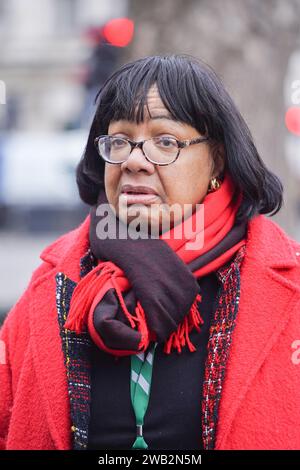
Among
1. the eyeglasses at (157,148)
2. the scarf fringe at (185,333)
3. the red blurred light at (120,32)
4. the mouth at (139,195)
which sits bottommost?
the scarf fringe at (185,333)

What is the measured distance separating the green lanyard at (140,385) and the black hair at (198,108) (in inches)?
21.8

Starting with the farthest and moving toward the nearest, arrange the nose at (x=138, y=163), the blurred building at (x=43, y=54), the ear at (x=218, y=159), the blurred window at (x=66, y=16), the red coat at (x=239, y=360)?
the blurred window at (x=66, y=16) < the blurred building at (x=43, y=54) < the ear at (x=218, y=159) < the nose at (x=138, y=163) < the red coat at (x=239, y=360)

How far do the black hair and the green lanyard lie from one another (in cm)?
55

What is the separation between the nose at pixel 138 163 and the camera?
2475 mm

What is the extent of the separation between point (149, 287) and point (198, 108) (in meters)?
0.57

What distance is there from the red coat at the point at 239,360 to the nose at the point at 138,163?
0.37 m

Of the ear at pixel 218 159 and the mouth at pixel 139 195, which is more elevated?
the ear at pixel 218 159

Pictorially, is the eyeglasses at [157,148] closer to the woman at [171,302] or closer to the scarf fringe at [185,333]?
the woman at [171,302]

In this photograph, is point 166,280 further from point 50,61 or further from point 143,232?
point 50,61

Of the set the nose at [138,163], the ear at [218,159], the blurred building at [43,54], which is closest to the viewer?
the nose at [138,163]

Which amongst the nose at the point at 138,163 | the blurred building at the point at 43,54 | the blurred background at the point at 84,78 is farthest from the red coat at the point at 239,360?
the blurred building at the point at 43,54

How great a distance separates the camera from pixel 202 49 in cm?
491

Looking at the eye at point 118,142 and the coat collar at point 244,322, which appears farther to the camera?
the eye at point 118,142

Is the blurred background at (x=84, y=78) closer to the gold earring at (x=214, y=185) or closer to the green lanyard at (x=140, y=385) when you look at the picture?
the gold earring at (x=214, y=185)
